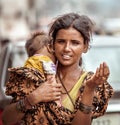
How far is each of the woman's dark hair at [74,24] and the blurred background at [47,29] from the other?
0.64ft

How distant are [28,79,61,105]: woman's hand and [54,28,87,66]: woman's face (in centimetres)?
17

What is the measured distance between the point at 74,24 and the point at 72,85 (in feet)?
1.16

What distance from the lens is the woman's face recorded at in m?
3.68

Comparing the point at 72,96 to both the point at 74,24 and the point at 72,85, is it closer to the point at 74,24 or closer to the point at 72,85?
the point at 72,85

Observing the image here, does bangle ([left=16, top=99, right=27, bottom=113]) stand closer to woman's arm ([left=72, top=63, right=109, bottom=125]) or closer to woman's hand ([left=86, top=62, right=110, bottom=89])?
woman's arm ([left=72, top=63, right=109, bottom=125])

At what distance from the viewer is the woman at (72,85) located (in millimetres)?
3564

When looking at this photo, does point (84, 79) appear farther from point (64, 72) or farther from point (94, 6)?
point (94, 6)

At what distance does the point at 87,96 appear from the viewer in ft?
11.5

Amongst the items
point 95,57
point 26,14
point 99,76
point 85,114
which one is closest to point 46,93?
point 85,114

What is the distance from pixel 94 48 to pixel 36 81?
294 cm

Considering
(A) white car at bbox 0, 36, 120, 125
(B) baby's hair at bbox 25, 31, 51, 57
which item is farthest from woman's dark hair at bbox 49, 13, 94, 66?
(A) white car at bbox 0, 36, 120, 125

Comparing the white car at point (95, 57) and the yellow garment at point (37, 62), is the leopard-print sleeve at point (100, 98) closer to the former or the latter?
the yellow garment at point (37, 62)

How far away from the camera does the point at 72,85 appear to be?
3.73m

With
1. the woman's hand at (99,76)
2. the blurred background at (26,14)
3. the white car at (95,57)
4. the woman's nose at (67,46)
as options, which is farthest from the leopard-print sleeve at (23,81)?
the blurred background at (26,14)
